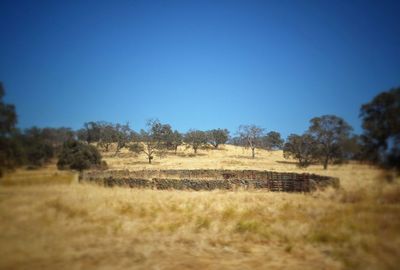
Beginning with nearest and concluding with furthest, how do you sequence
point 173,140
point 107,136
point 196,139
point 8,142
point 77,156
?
1. point 8,142
2. point 77,156
3. point 107,136
4. point 173,140
5. point 196,139

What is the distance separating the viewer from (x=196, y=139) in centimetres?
10019

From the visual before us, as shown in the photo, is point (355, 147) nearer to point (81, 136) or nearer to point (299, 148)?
point (81, 136)

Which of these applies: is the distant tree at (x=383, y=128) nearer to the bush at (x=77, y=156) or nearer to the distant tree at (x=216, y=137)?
the bush at (x=77, y=156)

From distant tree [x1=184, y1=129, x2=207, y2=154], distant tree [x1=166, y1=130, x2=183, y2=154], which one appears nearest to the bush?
distant tree [x1=166, y1=130, x2=183, y2=154]

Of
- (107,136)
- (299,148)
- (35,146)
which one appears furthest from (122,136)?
(35,146)

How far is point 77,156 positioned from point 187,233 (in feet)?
58.9

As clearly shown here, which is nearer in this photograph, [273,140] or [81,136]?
[81,136]

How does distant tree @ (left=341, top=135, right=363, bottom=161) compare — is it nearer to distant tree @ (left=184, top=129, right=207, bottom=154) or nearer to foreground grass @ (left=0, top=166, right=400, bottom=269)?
foreground grass @ (left=0, top=166, right=400, bottom=269)

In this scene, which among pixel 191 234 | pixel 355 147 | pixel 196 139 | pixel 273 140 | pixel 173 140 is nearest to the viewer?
pixel 355 147

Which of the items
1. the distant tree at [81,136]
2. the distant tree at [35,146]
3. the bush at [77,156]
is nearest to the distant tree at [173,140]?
the distant tree at [81,136]

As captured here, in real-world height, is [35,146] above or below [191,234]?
above

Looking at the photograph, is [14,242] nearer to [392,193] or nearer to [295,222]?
[295,222]

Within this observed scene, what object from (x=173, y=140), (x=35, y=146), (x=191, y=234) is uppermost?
(x=173, y=140)

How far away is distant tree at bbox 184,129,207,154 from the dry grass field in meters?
81.1
